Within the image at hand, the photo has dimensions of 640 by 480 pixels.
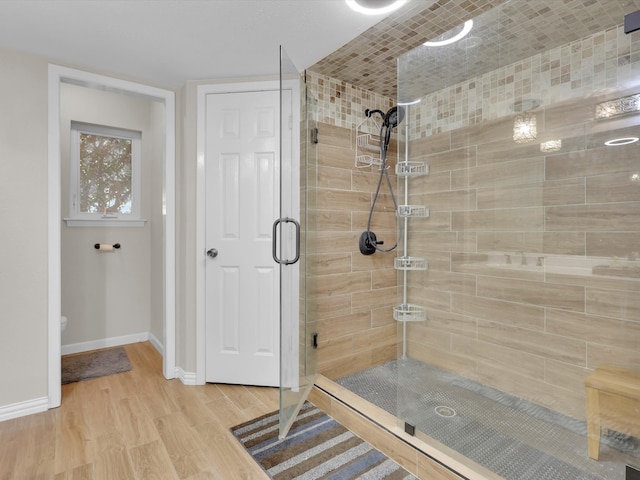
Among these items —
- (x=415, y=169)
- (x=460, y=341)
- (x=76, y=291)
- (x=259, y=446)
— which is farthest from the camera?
(x=76, y=291)

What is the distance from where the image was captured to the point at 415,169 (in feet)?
7.86

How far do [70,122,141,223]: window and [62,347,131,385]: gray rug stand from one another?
1242 mm

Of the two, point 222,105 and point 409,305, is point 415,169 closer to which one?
point 409,305

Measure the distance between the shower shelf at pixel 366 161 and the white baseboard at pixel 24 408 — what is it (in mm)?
2636

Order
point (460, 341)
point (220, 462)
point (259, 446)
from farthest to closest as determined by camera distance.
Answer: point (460, 341)
point (259, 446)
point (220, 462)

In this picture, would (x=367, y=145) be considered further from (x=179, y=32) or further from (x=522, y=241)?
(x=179, y=32)

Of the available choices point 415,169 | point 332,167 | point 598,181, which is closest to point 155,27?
point 332,167

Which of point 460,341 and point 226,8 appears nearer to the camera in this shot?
point 226,8

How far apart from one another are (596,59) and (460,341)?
1.75m

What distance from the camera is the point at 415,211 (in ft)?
8.00

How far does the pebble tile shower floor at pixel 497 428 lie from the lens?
147cm

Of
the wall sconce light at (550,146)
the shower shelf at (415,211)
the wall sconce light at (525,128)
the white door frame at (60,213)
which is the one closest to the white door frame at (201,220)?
the white door frame at (60,213)

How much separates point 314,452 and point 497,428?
3.19 feet

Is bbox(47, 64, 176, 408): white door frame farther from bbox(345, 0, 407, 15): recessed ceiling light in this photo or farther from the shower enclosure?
bbox(345, 0, 407, 15): recessed ceiling light
